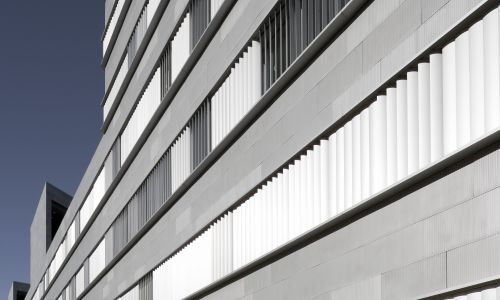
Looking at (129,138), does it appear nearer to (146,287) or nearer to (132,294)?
(132,294)

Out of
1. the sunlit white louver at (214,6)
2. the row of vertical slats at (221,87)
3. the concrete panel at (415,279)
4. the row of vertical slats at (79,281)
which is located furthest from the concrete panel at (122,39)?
the concrete panel at (415,279)

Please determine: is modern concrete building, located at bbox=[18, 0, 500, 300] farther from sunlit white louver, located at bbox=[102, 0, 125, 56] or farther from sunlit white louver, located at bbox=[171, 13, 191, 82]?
sunlit white louver, located at bbox=[102, 0, 125, 56]

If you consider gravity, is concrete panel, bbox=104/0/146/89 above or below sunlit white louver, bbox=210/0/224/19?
above

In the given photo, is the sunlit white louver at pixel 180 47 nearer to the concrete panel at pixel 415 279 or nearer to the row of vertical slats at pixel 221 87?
the row of vertical slats at pixel 221 87

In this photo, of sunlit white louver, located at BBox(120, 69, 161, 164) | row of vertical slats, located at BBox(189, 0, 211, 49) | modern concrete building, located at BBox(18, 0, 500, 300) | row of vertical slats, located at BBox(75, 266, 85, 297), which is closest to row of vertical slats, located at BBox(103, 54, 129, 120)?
sunlit white louver, located at BBox(120, 69, 161, 164)

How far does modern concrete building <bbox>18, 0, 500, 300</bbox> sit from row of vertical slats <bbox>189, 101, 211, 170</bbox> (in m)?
0.07

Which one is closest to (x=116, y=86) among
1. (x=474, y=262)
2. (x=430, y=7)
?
(x=430, y=7)

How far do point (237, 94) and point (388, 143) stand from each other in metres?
6.61

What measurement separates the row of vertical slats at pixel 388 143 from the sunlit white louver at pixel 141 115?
9.75 meters

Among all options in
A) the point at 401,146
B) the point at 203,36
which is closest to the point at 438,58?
the point at 401,146

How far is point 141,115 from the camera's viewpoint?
25578 mm

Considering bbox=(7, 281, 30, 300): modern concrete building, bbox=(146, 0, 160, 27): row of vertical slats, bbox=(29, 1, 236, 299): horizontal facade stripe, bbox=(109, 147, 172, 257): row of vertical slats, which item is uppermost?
bbox=(146, 0, 160, 27): row of vertical slats

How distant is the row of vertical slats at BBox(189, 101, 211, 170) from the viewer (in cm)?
1764

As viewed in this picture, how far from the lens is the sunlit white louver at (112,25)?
31.8 m
